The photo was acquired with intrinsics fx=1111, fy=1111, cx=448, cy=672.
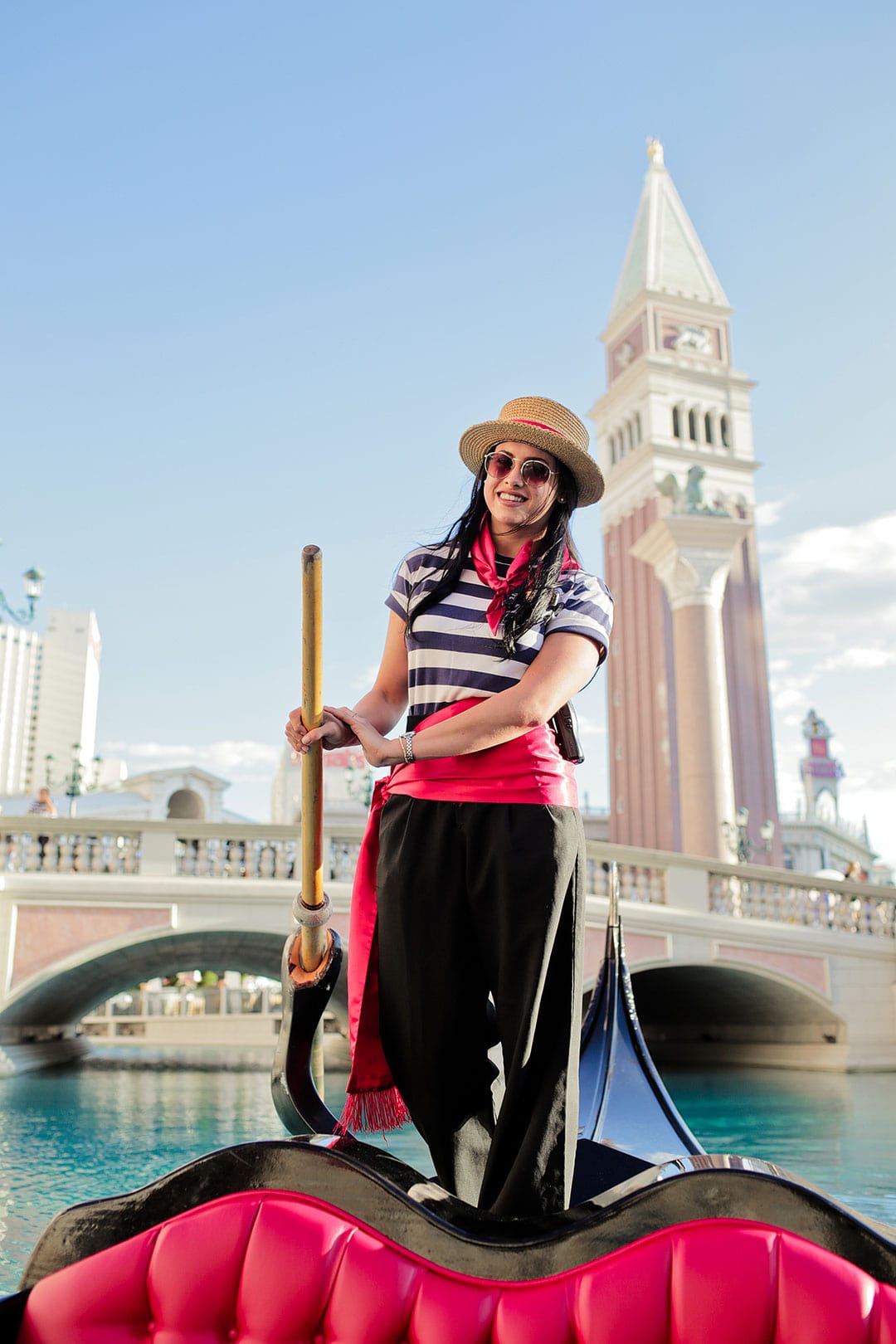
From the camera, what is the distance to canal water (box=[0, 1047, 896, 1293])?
3838mm

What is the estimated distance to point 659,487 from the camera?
20359 mm

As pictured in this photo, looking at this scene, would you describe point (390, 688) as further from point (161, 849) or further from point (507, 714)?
point (161, 849)

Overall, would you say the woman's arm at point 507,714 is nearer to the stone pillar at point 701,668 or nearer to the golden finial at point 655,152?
the stone pillar at point 701,668

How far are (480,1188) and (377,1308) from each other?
1.39 ft

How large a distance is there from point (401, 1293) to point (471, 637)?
2.50ft

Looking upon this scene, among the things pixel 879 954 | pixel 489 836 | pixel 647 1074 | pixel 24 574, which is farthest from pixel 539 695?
pixel 24 574

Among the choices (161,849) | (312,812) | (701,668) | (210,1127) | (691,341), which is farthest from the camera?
(691,341)

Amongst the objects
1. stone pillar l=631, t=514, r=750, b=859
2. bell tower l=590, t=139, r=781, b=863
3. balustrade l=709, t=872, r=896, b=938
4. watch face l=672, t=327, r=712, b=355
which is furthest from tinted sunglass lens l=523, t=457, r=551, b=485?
watch face l=672, t=327, r=712, b=355

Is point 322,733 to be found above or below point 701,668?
below

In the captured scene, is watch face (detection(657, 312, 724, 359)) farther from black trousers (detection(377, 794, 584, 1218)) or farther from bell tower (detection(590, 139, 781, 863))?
black trousers (detection(377, 794, 584, 1218))

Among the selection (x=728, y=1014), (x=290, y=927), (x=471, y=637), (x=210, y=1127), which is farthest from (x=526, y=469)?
(x=728, y=1014)

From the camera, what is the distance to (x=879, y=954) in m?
10.2

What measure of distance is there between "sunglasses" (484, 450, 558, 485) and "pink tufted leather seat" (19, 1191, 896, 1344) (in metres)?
0.91

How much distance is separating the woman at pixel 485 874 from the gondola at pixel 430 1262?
0.31 meters
